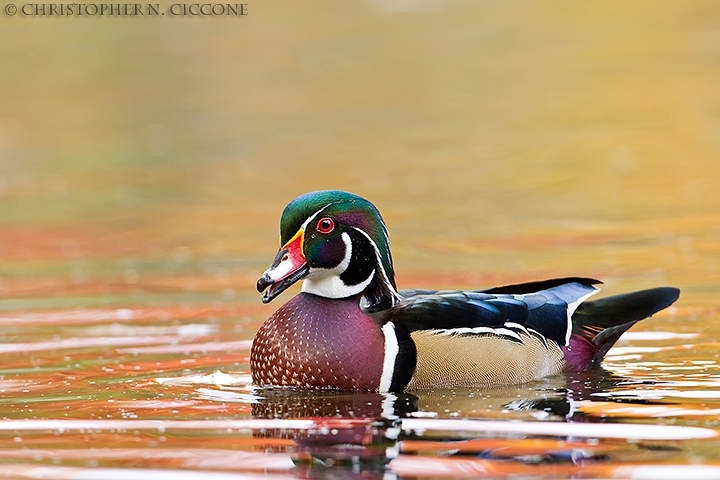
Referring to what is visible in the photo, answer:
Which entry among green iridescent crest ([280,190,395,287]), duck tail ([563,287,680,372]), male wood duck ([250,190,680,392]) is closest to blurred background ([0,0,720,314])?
duck tail ([563,287,680,372])

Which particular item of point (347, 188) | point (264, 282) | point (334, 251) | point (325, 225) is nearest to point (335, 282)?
point (334, 251)

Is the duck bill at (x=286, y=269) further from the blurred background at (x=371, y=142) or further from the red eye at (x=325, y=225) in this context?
the blurred background at (x=371, y=142)

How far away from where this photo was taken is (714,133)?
16844mm

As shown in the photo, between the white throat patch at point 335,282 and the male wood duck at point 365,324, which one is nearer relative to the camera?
the male wood duck at point 365,324

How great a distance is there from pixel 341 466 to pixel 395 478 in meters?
0.32

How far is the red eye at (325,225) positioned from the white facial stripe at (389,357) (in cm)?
59

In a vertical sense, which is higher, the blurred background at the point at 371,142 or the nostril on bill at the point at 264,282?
the blurred background at the point at 371,142

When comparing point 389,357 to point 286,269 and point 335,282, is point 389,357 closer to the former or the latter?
point 335,282

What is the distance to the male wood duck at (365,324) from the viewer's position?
7465 mm

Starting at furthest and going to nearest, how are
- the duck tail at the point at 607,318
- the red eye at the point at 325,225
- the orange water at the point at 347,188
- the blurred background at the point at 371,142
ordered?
the blurred background at the point at 371,142, the duck tail at the point at 607,318, the red eye at the point at 325,225, the orange water at the point at 347,188

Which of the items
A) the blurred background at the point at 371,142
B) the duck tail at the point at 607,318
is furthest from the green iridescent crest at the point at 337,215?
the blurred background at the point at 371,142

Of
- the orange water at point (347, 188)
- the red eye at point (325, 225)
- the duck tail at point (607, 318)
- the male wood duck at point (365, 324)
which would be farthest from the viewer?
the duck tail at point (607, 318)

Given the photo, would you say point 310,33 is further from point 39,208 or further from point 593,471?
point 593,471

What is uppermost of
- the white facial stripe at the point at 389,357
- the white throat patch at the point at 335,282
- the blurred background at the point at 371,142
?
the blurred background at the point at 371,142
